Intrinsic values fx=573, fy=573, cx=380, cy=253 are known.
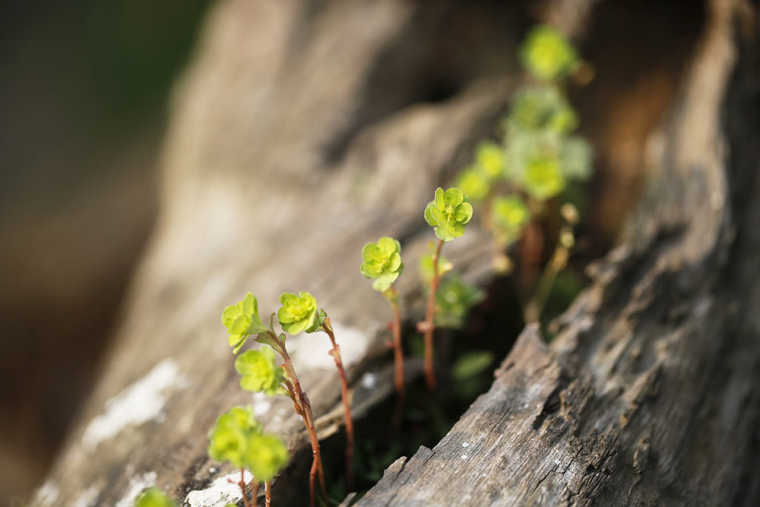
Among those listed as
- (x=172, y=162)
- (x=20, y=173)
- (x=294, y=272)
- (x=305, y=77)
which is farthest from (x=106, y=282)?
(x=294, y=272)

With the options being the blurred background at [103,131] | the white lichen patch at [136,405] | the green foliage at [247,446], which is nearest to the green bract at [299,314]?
the green foliage at [247,446]

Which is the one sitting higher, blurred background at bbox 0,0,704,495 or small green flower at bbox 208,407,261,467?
blurred background at bbox 0,0,704,495

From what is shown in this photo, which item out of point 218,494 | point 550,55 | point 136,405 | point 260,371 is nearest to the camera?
point 260,371

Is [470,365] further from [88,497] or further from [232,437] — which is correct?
[88,497]

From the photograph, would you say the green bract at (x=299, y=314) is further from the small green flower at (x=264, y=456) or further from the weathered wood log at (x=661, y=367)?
the weathered wood log at (x=661, y=367)

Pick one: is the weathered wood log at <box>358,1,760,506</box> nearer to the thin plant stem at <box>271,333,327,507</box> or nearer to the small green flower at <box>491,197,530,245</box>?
the thin plant stem at <box>271,333,327,507</box>

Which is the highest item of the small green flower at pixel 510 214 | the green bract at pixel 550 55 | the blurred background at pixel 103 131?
the blurred background at pixel 103 131

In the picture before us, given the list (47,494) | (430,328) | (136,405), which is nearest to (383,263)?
(430,328)

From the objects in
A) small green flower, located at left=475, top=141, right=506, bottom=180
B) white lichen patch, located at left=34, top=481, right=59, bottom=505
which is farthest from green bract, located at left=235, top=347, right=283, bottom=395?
small green flower, located at left=475, top=141, right=506, bottom=180
